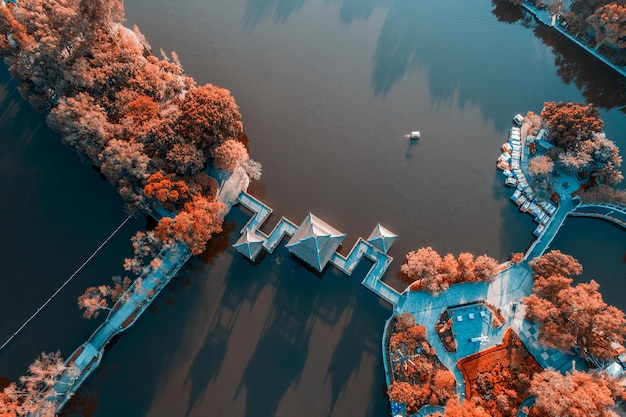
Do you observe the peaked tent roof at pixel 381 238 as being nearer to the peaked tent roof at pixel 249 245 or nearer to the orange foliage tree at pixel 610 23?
the peaked tent roof at pixel 249 245

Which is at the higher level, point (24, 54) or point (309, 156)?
point (309, 156)

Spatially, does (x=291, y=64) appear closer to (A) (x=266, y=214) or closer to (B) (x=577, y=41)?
(A) (x=266, y=214)

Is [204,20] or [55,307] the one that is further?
[204,20]

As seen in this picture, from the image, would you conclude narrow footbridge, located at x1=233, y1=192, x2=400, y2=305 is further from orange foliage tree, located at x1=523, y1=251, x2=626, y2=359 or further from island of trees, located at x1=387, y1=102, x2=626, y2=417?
orange foliage tree, located at x1=523, y1=251, x2=626, y2=359

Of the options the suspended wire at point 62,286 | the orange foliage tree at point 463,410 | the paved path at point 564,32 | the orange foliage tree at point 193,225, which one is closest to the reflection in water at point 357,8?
the paved path at point 564,32

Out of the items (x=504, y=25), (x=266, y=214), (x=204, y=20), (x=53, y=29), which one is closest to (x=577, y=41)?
(x=504, y=25)

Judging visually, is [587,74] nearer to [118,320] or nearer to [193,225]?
[193,225]

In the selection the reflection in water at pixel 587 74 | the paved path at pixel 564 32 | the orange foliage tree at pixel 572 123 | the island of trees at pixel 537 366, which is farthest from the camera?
the paved path at pixel 564 32
